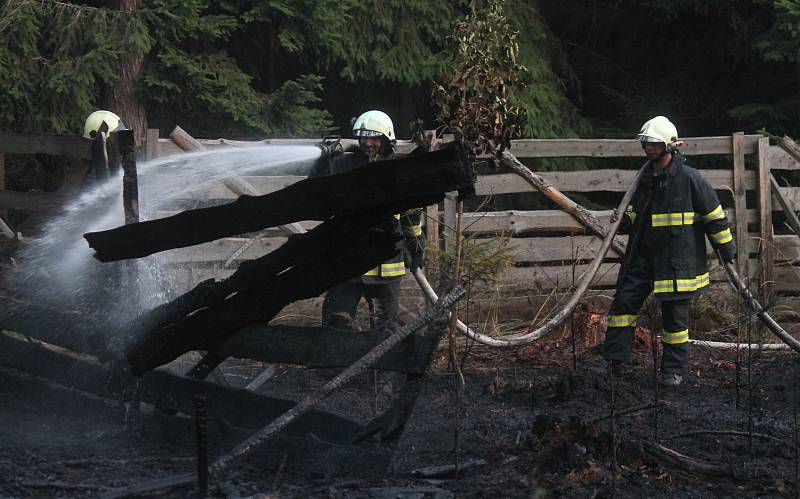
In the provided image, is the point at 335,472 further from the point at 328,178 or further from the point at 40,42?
the point at 40,42

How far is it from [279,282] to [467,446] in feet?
5.06

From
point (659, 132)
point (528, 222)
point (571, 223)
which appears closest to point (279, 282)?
point (659, 132)

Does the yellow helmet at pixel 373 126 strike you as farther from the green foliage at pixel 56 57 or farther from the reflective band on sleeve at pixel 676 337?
the green foliage at pixel 56 57

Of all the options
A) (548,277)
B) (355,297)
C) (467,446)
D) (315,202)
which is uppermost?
(315,202)

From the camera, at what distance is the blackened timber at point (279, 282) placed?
4898 millimetres

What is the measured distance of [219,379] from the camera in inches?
250

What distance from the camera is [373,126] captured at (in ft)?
24.1

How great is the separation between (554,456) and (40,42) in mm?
7957

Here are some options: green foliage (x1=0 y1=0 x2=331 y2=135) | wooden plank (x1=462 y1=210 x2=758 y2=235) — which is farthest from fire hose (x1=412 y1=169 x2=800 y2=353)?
green foliage (x1=0 y1=0 x2=331 y2=135)

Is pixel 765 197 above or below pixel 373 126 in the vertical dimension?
below

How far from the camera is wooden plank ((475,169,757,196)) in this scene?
9570mm

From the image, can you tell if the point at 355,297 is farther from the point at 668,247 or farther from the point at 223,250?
the point at 668,247

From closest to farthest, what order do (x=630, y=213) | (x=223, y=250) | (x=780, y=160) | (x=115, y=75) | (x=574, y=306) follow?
(x=630, y=213) → (x=574, y=306) → (x=223, y=250) → (x=780, y=160) → (x=115, y=75)

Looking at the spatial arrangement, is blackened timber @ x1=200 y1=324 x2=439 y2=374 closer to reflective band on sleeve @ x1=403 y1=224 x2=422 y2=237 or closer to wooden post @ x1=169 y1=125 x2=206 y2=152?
reflective band on sleeve @ x1=403 y1=224 x2=422 y2=237
